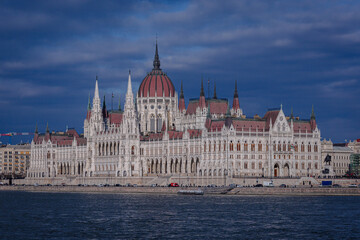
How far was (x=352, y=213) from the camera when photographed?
10862 centimetres

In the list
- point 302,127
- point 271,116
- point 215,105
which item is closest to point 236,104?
point 215,105

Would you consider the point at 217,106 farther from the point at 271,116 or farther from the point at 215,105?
the point at 271,116

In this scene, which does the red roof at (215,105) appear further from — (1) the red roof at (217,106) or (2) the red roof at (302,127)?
(2) the red roof at (302,127)

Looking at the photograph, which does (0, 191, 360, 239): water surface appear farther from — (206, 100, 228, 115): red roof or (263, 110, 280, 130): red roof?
(206, 100, 228, 115): red roof

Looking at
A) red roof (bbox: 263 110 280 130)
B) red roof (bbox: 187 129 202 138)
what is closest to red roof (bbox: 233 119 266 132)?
red roof (bbox: 263 110 280 130)

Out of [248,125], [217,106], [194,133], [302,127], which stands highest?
[217,106]

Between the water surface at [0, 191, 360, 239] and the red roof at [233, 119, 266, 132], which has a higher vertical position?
the red roof at [233, 119, 266, 132]

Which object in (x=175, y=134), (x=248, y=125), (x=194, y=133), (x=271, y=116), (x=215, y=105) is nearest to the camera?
(x=248, y=125)

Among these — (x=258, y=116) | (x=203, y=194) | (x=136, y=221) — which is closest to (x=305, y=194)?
(x=203, y=194)

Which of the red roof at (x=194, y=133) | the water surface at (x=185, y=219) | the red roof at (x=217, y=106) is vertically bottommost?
the water surface at (x=185, y=219)

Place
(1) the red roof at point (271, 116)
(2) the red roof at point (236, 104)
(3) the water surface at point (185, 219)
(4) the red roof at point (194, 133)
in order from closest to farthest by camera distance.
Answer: (3) the water surface at point (185, 219)
(1) the red roof at point (271, 116)
(4) the red roof at point (194, 133)
(2) the red roof at point (236, 104)

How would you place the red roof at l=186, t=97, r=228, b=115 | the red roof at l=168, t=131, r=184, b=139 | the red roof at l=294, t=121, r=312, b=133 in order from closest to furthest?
the red roof at l=294, t=121, r=312, b=133 → the red roof at l=168, t=131, r=184, b=139 → the red roof at l=186, t=97, r=228, b=115

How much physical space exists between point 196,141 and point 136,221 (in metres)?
82.9

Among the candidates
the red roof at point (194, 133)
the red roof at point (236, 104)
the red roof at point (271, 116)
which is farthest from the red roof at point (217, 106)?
the red roof at point (271, 116)
